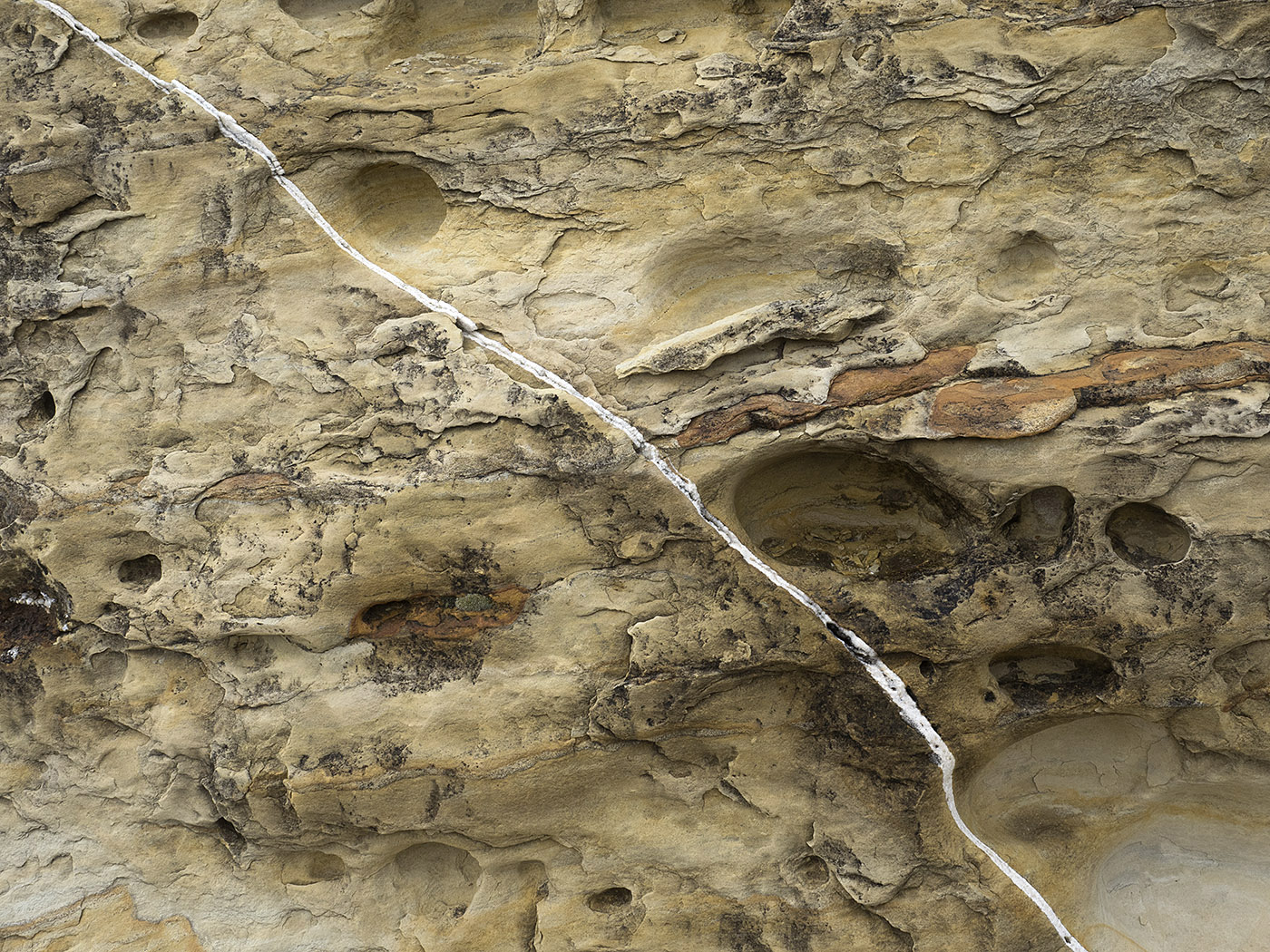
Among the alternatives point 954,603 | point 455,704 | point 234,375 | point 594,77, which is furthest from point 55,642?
point 954,603

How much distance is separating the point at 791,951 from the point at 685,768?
24.6 inches

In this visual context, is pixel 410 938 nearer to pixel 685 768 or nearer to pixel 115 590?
pixel 685 768

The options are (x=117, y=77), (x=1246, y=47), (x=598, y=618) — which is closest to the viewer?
(x=1246, y=47)

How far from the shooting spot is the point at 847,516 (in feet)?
10.6

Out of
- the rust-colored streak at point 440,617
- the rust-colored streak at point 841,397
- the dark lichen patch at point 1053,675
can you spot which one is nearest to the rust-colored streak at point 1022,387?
the rust-colored streak at point 841,397

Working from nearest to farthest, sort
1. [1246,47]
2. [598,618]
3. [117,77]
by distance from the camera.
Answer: [1246,47]
[598,618]
[117,77]

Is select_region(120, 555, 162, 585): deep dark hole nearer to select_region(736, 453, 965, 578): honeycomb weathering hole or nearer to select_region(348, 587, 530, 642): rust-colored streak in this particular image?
select_region(348, 587, 530, 642): rust-colored streak

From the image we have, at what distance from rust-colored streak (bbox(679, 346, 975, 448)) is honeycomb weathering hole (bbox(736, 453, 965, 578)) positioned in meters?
0.21

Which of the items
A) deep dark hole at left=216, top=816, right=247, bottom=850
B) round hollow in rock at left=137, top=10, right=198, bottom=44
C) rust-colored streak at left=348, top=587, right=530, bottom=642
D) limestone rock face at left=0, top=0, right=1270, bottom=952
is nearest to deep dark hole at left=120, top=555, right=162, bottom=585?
limestone rock face at left=0, top=0, right=1270, bottom=952

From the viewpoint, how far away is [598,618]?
3.07 meters

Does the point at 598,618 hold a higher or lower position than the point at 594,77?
lower

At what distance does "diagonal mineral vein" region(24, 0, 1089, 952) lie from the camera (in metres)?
2.88

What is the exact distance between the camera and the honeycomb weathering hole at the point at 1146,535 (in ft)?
9.36

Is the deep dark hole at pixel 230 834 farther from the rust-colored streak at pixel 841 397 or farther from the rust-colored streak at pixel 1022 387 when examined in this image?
the rust-colored streak at pixel 1022 387
